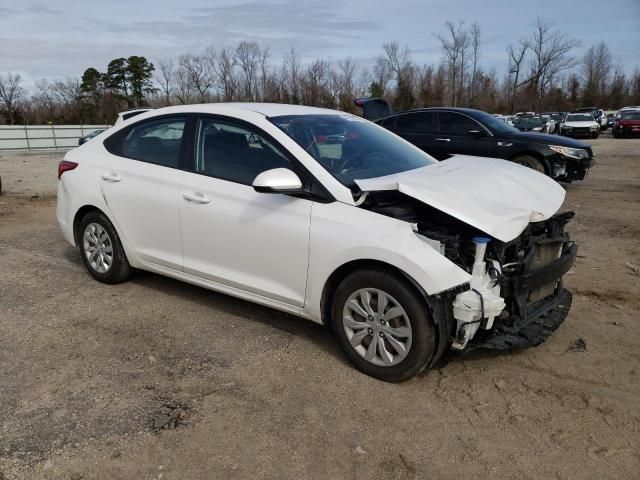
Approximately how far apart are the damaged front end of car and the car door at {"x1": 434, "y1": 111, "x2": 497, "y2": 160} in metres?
7.29

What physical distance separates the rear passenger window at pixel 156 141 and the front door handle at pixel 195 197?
0.33 metres

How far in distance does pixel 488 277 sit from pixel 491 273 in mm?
31

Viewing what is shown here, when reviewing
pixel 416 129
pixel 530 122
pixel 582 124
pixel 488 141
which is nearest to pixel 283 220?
pixel 488 141

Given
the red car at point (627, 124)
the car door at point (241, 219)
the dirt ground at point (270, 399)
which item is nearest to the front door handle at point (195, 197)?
the car door at point (241, 219)

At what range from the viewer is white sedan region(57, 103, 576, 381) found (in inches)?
125

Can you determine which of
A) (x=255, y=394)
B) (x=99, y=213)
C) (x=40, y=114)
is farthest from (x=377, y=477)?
(x=40, y=114)

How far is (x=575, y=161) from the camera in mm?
10250

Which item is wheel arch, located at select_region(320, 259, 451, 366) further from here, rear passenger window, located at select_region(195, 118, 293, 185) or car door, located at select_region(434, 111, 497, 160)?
car door, located at select_region(434, 111, 497, 160)

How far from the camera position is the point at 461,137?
10.8m

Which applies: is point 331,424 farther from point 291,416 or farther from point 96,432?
point 96,432

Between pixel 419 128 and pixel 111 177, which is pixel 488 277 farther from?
pixel 419 128

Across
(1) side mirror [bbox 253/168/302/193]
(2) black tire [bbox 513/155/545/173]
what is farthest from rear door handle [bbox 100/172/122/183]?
(2) black tire [bbox 513/155/545/173]

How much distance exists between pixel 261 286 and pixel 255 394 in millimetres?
840

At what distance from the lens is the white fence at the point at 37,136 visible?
27.7 metres
